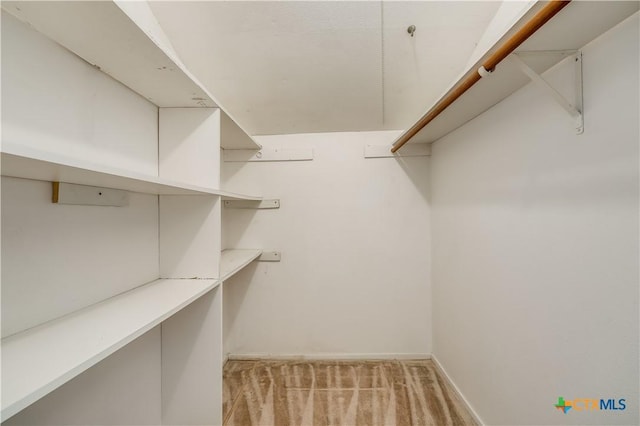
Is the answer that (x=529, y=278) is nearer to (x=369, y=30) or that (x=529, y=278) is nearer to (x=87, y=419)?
(x=369, y=30)

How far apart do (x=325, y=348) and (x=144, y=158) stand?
1771 millimetres

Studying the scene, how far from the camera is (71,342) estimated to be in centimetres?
59

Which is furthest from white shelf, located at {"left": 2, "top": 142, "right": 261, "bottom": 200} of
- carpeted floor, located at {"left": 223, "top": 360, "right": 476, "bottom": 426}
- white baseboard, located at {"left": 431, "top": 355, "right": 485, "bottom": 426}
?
white baseboard, located at {"left": 431, "top": 355, "right": 485, "bottom": 426}

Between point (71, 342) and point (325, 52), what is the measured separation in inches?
64.1

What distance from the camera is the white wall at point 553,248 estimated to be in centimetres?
68

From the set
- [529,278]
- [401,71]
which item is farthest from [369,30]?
[529,278]

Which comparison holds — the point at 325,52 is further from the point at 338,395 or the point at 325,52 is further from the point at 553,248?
the point at 338,395

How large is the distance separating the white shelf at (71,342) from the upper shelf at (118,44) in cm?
80

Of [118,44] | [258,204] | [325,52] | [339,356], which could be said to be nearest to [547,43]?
[325,52]

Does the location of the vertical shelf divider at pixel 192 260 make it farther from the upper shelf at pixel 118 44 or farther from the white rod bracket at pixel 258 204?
the white rod bracket at pixel 258 204

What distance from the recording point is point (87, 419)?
82 centimetres

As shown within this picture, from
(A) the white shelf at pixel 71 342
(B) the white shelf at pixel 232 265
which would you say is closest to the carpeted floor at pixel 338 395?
(B) the white shelf at pixel 232 265

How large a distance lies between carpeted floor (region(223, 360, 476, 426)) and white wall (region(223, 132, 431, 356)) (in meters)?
0.14

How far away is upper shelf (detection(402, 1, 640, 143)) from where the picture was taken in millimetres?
630
